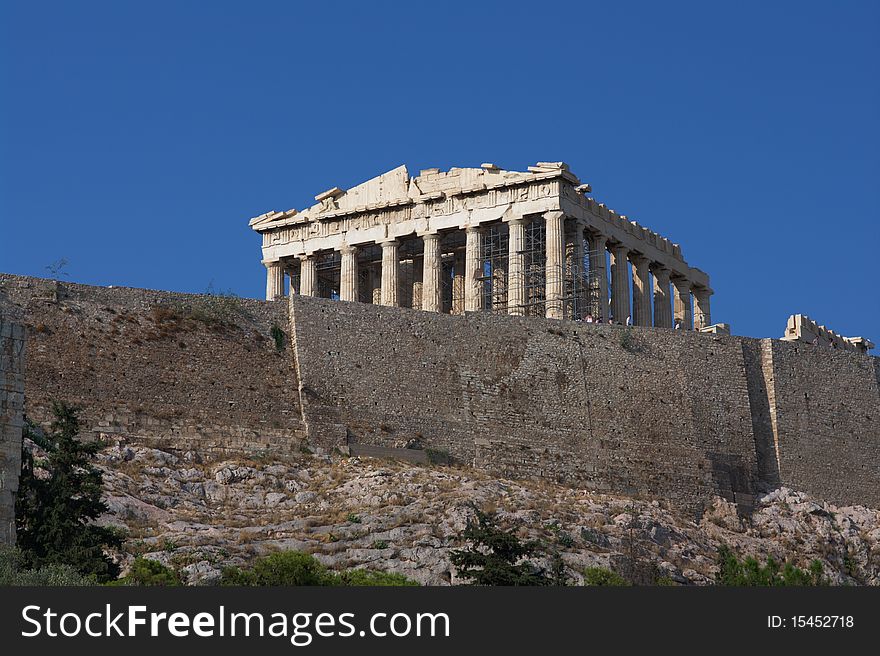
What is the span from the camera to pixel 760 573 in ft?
138

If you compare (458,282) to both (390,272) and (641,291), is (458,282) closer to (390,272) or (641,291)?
(390,272)

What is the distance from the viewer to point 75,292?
4809 centimetres

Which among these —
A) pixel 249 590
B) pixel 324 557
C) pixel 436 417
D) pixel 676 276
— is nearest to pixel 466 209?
pixel 676 276

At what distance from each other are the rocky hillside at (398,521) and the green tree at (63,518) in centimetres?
292

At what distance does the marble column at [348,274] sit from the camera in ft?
206

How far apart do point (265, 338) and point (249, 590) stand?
2495cm

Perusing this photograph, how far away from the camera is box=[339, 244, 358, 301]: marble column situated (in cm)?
6278

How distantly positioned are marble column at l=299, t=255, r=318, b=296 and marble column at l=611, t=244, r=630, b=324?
368 inches

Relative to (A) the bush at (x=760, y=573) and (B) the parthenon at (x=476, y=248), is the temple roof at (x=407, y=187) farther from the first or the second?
(A) the bush at (x=760, y=573)

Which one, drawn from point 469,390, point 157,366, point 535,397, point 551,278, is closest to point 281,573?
point 157,366

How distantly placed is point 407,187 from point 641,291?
329 inches

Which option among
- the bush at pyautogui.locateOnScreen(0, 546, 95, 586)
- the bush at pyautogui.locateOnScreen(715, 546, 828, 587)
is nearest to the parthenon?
the bush at pyautogui.locateOnScreen(715, 546, 828, 587)

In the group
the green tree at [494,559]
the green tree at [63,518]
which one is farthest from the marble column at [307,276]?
the green tree at [63,518]

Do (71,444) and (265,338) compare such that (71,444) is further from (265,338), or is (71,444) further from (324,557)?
(265,338)
